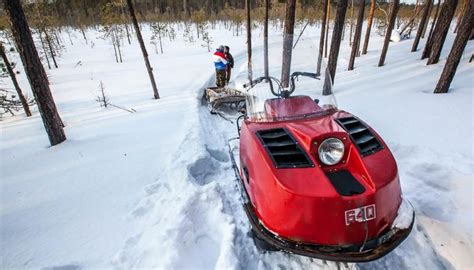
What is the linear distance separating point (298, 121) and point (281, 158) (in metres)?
0.64

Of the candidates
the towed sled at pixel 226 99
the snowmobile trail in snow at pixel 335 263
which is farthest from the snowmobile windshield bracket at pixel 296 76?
the towed sled at pixel 226 99

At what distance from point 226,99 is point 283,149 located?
480 cm

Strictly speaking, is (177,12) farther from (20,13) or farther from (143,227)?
(143,227)

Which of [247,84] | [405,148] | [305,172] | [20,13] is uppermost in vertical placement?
[20,13]

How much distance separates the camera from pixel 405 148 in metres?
4.27

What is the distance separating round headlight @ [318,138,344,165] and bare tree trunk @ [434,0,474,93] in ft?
19.2

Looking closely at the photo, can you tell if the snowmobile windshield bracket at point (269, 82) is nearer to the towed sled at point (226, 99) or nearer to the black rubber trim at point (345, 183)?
the black rubber trim at point (345, 183)

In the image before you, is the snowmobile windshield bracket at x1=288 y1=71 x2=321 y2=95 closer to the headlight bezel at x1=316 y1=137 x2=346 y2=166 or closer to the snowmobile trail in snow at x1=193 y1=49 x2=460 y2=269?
the headlight bezel at x1=316 y1=137 x2=346 y2=166

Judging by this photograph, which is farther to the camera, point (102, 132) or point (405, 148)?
point (102, 132)

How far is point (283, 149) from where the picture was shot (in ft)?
7.66

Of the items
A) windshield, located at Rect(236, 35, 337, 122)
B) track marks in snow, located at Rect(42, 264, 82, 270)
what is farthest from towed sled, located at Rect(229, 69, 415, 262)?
track marks in snow, located at Rect(42, 264, 82, 270)

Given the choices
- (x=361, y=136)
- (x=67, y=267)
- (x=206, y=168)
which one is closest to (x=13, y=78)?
(x=206, y=168)

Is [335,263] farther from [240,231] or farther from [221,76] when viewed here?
[221,76]

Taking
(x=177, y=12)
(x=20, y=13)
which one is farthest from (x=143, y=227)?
(x=177, y=12)
